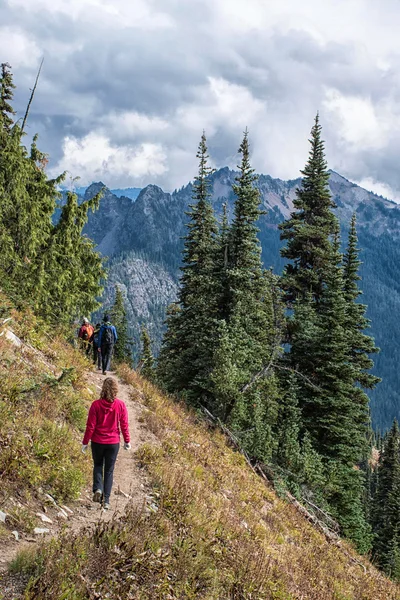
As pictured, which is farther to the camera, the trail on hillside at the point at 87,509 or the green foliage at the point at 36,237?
the green foliage at the point at 36,237

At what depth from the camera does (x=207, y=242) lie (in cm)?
2664

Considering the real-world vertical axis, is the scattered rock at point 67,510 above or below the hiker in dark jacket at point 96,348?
below

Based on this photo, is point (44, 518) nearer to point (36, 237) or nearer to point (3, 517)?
point (3, 517)

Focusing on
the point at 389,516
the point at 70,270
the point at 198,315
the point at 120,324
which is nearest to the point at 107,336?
the point at 70,270

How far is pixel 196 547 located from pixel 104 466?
1.88 m

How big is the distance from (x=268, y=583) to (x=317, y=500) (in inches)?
501

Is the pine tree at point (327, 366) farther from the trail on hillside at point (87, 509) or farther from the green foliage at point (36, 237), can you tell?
the trail on hillside at point (87, 509)

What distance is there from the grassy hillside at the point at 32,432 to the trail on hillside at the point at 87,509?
0.61 ft

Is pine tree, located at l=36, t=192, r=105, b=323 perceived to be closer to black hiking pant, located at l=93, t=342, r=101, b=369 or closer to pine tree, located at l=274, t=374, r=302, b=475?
black hiking pant, located at l=93, t=342, r=101, b=369

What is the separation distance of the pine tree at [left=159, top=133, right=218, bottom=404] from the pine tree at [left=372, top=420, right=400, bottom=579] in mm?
12041

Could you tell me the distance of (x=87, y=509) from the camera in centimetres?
620

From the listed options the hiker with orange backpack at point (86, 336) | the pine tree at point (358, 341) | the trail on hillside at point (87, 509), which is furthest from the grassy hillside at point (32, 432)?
the pine tree at point (358, 341)

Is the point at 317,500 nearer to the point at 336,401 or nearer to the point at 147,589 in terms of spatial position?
the point at 336,401

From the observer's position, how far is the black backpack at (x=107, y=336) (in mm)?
15498
